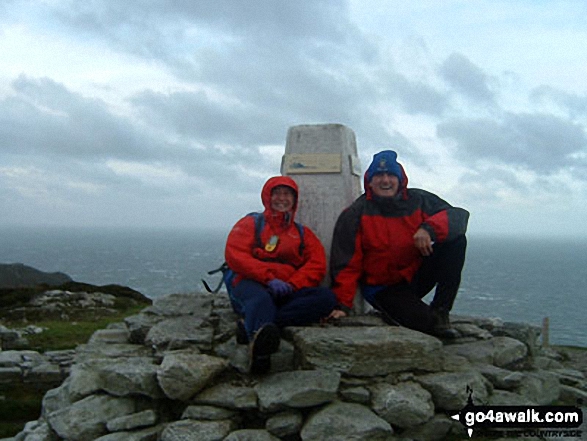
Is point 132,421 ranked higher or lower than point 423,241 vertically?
lower

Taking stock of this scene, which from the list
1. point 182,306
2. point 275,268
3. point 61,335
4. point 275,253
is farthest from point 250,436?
point 61,335

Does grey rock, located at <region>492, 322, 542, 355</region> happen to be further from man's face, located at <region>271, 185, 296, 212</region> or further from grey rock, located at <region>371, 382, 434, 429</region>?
man's face, located at <region>271, 185, 296, 212</region>

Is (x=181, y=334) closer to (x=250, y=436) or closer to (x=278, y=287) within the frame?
(x=278, y=287)

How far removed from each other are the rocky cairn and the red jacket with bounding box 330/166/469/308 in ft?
2.14

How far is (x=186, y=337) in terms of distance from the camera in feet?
21.0

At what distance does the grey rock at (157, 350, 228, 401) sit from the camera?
5.32 m

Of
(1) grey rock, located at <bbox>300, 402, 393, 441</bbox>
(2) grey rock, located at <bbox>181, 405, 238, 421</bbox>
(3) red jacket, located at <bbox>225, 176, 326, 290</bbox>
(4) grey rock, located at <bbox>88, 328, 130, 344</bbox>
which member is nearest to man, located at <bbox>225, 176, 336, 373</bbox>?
(3) red jacket, located at <bbox>225, 176, 326, 290</bbox>

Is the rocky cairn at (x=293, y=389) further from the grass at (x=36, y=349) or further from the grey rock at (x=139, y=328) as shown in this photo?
the grass at (x=36, y=349)

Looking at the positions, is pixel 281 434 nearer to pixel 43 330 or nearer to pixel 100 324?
pixel 43 330

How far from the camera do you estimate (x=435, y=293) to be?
22.1 feet

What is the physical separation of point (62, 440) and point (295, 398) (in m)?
2.49

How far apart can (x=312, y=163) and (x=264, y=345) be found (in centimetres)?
335

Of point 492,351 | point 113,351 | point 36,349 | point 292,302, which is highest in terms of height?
point 292,302

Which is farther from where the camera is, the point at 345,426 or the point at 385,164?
the point at 385,164
